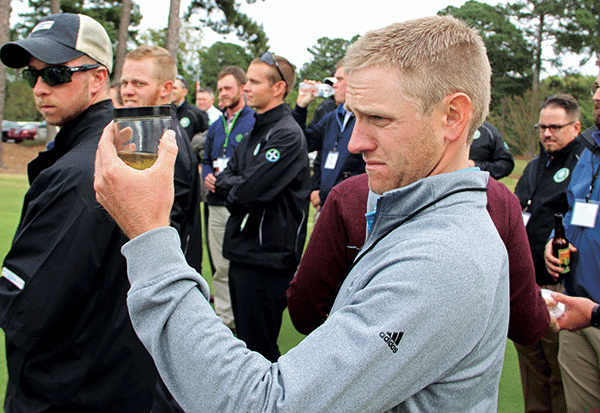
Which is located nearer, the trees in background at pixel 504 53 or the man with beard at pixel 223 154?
the man with beard at pixel 223 154

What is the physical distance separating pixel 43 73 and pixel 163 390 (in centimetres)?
220

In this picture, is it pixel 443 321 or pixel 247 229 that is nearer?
Answer: pixel 443 321

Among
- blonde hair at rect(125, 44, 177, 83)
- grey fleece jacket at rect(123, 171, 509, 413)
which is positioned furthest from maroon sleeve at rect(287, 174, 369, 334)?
blonde hair at rect(125, 44, 177, 83)

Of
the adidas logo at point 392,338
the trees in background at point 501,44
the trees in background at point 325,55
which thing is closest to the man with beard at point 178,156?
the adidas logo at point 392,338

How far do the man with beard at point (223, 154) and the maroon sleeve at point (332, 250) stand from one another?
303 cm

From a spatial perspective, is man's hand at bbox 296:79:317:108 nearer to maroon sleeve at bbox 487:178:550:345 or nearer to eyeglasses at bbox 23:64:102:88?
eyeglasses at bbox 23:64:102:88

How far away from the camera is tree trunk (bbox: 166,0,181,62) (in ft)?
65.5

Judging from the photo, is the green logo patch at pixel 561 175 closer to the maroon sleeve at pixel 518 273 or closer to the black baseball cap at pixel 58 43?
the maroon sleeve at pixel 518 273

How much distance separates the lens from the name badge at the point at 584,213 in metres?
3.13

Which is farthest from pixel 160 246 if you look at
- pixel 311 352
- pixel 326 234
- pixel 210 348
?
pixel 326 234

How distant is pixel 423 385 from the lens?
1020 millimetres

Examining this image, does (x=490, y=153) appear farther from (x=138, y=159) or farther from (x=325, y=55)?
(x=325, y=55)

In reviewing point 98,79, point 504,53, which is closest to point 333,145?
point 98,79

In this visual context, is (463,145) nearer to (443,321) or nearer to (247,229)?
(443,321)
